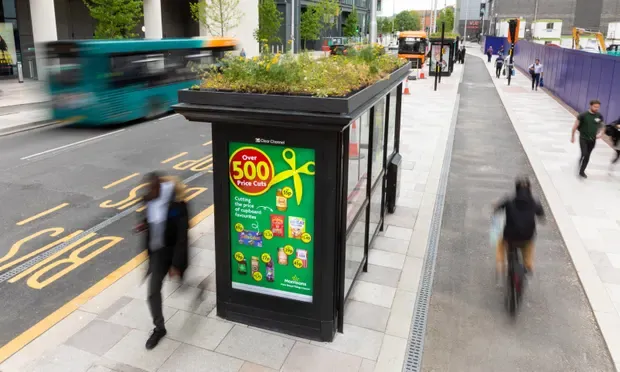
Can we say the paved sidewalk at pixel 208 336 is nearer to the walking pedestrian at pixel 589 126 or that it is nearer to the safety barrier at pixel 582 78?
the walking pedestrian at pixel 589 126

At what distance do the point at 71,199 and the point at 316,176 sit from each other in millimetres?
6734

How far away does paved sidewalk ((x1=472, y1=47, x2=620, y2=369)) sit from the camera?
6481 millimetres

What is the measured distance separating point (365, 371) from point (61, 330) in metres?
3.27

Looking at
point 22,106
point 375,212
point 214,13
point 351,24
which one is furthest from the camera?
point 351,24

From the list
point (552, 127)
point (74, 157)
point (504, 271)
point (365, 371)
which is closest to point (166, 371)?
point (365, 371)

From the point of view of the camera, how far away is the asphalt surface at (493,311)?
5.28m

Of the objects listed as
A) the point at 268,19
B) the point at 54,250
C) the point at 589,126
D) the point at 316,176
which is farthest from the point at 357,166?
the point at 268,19

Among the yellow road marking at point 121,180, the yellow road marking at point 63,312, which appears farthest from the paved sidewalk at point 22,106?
the yellow road marking at point 63,312

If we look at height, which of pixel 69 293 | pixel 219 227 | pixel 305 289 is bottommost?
pixel 69 293

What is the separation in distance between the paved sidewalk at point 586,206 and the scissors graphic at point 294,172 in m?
3.64

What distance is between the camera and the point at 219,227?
551cm

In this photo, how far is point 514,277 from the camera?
19.9 ft

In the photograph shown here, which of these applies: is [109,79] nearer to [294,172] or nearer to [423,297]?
[294,172]

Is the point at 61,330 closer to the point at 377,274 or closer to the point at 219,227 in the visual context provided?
the point at 219,227
